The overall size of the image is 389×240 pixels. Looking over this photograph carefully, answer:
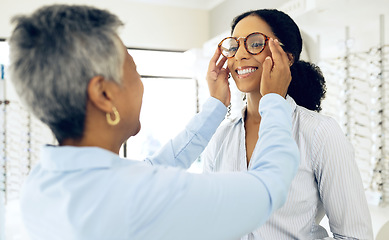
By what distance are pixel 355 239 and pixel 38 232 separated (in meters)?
0.82

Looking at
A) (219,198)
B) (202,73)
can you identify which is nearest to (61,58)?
(219,198)

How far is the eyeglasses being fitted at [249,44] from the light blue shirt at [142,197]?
516mm

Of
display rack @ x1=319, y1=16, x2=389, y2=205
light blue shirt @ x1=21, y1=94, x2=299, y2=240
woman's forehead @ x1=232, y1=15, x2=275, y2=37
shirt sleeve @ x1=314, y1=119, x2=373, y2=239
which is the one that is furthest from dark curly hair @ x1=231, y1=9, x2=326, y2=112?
light blue shirt @ x1=21, y1=94, x2=299, y2=240

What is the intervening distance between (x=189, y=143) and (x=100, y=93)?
44cm

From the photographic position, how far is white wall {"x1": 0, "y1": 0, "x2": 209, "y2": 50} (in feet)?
12.5

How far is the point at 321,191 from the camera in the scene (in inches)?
40.2

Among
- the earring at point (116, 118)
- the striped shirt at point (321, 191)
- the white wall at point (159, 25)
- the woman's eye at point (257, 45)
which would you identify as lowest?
the striped shirt at point (321, 191)

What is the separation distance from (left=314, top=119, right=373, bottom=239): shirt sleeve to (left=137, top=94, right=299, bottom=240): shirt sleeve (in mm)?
334

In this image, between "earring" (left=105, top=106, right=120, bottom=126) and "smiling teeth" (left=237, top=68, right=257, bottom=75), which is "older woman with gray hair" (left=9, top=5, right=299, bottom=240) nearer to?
"earring" (left=105, top=106, right=120, bottom=126)

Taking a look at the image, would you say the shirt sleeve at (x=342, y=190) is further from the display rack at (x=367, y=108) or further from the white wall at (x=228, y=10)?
the white wall at (x=228, y=10)

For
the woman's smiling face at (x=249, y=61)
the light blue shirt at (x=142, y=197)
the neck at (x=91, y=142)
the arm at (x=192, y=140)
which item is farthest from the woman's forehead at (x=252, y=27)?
the neck at (x=91, y=142)

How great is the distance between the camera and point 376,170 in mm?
1524

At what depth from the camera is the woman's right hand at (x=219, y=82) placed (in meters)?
1.11

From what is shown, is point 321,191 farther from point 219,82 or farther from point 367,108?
point 367,108
